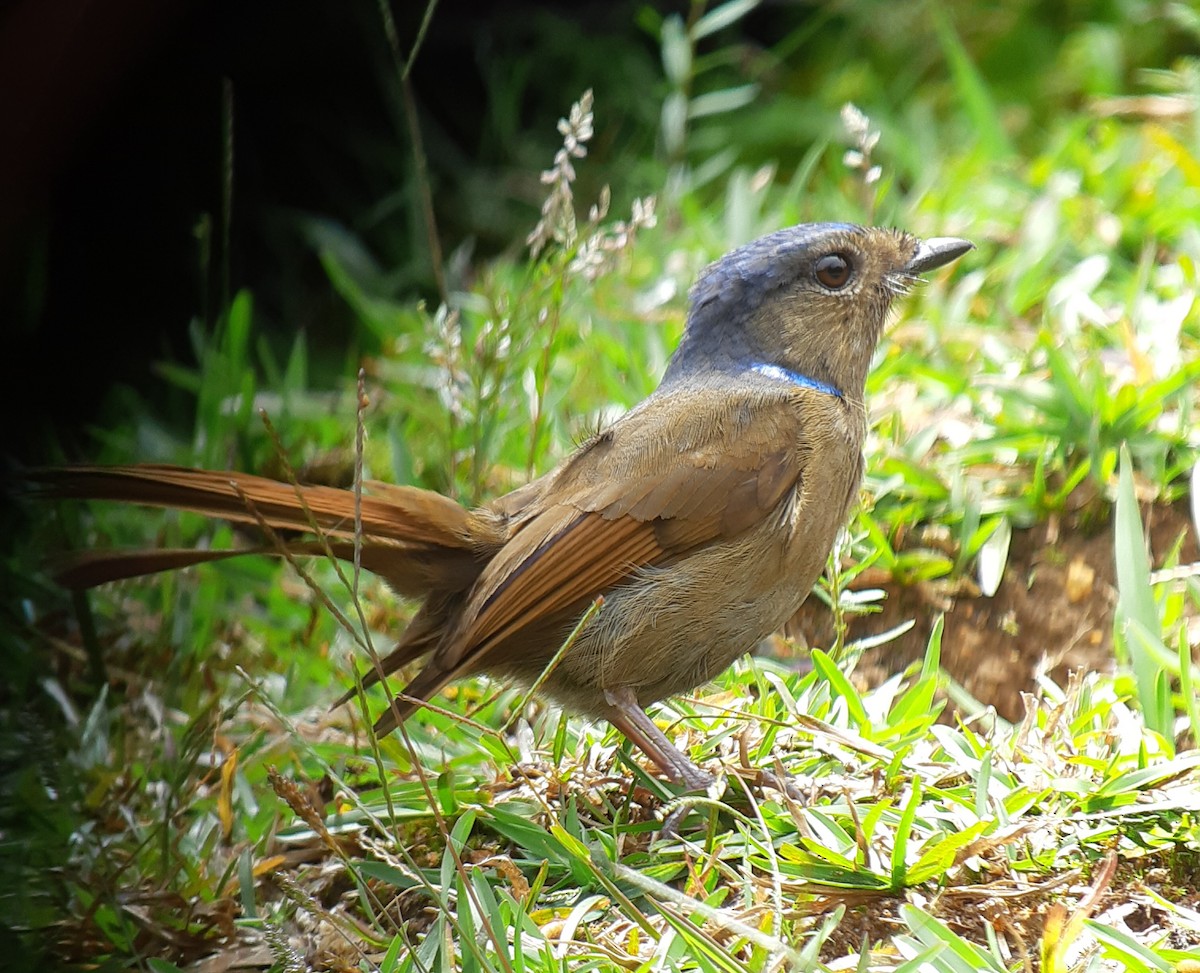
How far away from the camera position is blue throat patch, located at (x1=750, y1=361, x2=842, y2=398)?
3.83m

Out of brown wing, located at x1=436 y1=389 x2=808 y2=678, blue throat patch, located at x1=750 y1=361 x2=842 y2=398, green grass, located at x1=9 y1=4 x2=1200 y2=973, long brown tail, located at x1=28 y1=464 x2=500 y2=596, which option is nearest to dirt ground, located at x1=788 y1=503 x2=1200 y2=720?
green grass, located at x1=9 y1=4 x2=1200 y2=973

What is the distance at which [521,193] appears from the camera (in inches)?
267

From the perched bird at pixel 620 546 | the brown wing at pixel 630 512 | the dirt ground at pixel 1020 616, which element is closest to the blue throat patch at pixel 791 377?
the perched bird at pixel 620 546

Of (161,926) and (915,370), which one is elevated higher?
(915,370)

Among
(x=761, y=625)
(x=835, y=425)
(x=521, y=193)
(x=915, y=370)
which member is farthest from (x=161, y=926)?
(x=521, y=193)

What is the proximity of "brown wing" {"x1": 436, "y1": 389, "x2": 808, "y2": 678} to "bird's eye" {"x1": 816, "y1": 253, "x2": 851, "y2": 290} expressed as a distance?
0.53 m

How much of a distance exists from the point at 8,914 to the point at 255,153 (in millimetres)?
4476

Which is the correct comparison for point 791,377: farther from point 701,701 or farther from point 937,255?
point 701,701

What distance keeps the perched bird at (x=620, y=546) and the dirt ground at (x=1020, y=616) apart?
573 millimetres

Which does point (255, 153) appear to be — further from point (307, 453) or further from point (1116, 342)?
point (1116, 342)

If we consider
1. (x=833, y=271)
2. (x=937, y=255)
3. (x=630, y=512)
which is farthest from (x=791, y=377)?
(x=630, y=512)

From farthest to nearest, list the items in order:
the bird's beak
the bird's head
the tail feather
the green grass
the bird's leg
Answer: the bird's beak < the bird's head < the bird's leg < the tail feather < the green grass

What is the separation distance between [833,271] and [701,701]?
1.24 m

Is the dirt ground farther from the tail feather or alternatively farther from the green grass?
the tail feather
